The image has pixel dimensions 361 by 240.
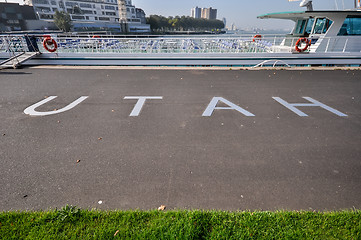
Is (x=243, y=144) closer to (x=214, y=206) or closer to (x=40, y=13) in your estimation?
(x=214, y=206)

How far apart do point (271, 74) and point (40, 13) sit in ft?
348

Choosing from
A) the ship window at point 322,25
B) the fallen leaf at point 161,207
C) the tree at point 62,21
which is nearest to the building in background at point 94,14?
the tree at point 62,21

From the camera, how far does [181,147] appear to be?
4.15 metres

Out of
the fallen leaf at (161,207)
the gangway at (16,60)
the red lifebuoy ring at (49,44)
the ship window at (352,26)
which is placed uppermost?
the ship window at (352,26)

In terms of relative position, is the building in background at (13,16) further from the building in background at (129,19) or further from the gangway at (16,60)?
the gangway at (16,60)

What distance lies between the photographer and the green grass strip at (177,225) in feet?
7.48

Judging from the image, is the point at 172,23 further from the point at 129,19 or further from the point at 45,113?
the point at 45,113

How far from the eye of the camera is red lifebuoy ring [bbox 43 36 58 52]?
1339 cm

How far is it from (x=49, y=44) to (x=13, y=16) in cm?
9537

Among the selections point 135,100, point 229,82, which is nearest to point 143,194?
point 135,100

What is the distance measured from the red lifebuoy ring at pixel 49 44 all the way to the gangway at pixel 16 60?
686mm

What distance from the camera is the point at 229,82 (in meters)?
8.82

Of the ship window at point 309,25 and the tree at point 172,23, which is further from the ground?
the tree at point 172,23

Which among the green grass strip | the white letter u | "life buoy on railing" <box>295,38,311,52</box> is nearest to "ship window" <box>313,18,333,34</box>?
"life buoy on railing" <box>295,38,311,52</box>
